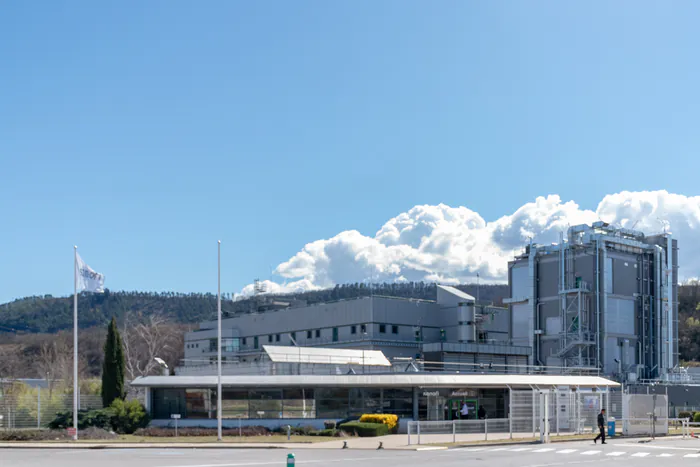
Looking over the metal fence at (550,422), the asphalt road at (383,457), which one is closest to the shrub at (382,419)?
the metal fence at (550,422)

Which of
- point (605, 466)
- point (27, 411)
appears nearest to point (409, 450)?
point (605, 466)

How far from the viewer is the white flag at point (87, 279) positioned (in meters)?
43.5

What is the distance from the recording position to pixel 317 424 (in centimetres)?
4962

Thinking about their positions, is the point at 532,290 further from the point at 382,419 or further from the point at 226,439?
the point at 226,439

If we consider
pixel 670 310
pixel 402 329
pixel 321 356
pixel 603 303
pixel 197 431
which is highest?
pixel 603 303

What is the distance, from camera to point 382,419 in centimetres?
4691

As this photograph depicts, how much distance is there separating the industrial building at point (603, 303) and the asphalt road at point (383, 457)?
121ft

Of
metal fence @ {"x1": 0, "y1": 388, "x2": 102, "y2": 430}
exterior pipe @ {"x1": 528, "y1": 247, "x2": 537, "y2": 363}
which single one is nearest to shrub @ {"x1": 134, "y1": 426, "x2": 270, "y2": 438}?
metal fence @ {"x1": 0, "y1": 388, "x2": 102, "y2": 430}

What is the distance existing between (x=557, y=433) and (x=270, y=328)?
173 ft

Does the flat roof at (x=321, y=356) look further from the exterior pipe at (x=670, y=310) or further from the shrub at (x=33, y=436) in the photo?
the exterior pipe at (x=670, y=310)

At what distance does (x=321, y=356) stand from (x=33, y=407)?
19.2 metres

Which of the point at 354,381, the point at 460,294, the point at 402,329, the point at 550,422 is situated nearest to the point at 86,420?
the point at 354,381

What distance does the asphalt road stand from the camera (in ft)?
92.6

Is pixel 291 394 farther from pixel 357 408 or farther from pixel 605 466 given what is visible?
pixel 605 466
